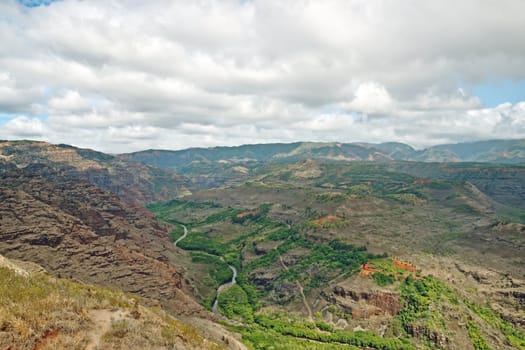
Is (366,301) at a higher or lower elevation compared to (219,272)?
higher

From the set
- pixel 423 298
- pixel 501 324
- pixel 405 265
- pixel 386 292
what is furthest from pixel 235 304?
pixel 501 324

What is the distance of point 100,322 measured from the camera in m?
48.5

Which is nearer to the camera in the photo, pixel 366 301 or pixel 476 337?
pixel 476 337

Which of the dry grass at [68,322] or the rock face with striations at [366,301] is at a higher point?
the dry grass at [68,322]

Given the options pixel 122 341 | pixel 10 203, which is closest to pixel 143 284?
pixel 10 203

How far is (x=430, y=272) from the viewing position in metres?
143

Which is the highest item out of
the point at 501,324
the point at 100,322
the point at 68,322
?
the point at 68,322

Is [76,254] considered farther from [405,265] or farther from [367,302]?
[405,265]

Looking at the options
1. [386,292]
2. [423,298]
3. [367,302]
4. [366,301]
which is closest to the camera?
[423,298]

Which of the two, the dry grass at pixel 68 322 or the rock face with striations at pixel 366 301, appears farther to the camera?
the rock face with striations at pixel 366 301

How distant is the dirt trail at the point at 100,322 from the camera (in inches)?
1697

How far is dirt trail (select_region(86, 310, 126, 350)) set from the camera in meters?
43.1

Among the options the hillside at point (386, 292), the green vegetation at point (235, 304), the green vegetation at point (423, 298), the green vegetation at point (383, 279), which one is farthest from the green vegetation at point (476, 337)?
the green vegetation at point (235, 304)

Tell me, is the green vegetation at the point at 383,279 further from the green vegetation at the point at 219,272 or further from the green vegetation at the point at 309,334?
the green vegetation at the point at 219,272
